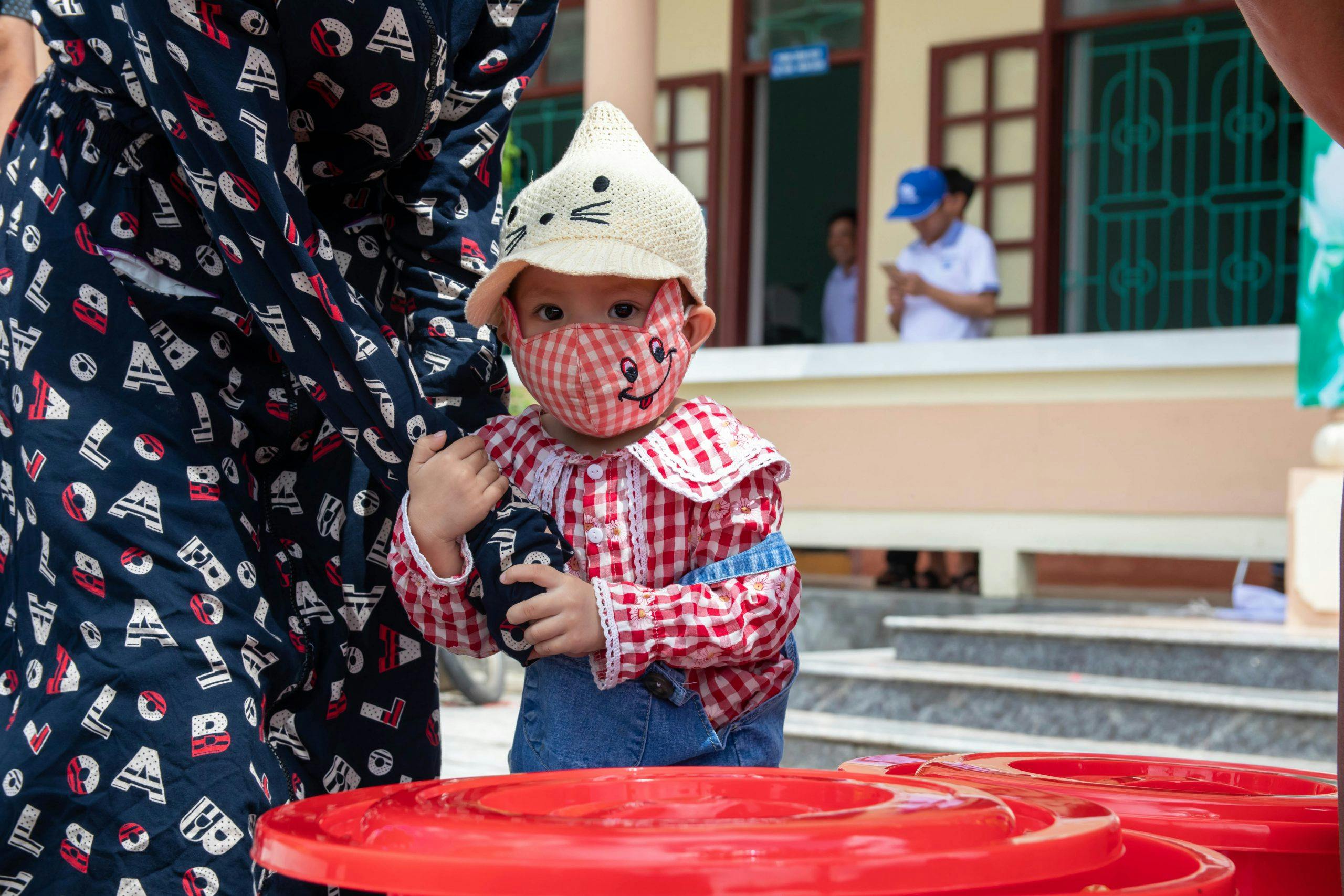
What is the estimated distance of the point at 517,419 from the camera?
5.68ft

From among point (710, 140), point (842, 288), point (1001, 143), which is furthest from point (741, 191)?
point (1001, 143)

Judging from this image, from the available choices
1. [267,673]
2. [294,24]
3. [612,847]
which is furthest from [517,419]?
[612,847]

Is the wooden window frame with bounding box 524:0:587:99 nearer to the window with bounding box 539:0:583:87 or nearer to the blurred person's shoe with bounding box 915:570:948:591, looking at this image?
the window with bounding box 539:0:583:87

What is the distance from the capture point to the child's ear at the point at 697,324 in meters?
1.67

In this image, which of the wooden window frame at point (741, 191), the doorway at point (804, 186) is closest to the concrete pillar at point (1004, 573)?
the wooden window frame at point (741, 191)

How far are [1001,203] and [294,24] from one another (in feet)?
20.5

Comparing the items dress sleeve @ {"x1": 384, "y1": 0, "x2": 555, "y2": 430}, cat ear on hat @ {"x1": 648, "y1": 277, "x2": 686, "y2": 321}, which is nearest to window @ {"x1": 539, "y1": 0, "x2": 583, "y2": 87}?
dress sleeve @ {"x1": 384, "y1": 0, "x2": 555, "y2": 430}

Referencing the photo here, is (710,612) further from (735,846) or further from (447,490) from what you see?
(735,846)

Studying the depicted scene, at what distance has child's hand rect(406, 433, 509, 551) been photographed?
4.86ft

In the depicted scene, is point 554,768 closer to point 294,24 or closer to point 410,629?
point 410,629

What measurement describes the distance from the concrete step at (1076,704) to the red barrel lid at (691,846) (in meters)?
3.43

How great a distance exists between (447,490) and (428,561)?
0.28 ft

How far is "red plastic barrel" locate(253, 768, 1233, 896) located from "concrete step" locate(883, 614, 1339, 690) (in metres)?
3.52

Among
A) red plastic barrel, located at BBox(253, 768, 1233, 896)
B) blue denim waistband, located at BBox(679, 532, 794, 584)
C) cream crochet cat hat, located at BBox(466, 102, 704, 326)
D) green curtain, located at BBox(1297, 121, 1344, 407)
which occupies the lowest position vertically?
red plastic barrel, located at BBox(253, 768, 1233, 896)
